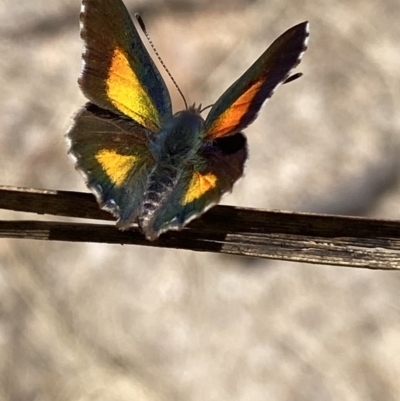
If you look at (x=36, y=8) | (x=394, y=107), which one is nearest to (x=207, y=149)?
(x=394, y=107)

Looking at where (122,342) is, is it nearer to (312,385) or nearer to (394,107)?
(312,385)

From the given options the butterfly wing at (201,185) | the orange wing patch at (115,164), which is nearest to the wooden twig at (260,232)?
the butterfly wing at (201,185)

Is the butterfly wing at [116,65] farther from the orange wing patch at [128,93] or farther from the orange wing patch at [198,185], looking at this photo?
the orange wing patch at [198,185]

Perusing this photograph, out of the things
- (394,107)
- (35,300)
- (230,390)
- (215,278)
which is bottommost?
(230,390)

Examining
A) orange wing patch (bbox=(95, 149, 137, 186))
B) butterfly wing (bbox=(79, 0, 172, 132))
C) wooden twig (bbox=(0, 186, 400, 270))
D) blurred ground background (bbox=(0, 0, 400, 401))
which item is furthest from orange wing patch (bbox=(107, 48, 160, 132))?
blurred ground background (bbox=(0, 0, 400, 401))

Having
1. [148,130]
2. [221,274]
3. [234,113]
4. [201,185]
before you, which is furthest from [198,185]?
[221,274]

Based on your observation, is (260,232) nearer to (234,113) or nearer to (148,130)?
(234,113)
